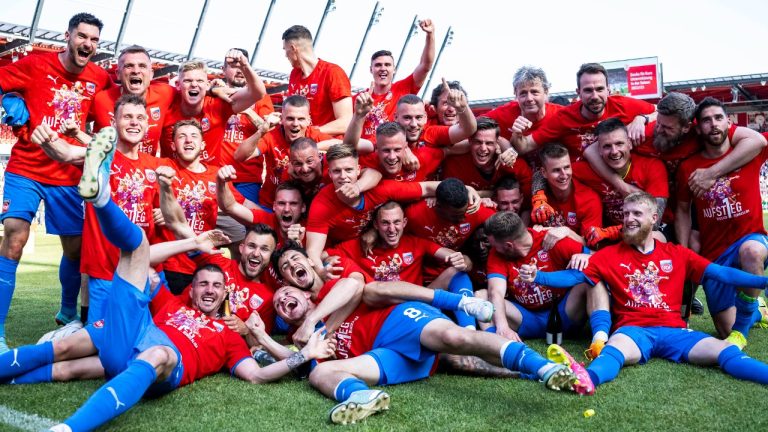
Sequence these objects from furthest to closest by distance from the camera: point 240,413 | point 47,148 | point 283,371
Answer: point 47,148 → point 283,371 → point 240,413

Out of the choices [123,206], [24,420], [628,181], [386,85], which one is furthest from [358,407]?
[386,85]

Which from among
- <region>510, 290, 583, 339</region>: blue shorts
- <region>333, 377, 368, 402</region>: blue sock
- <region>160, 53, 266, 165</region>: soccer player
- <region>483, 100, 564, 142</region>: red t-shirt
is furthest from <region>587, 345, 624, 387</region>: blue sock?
<region>160, 53, 266, 165</region>: soccer player

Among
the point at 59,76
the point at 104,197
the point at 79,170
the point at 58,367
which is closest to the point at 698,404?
the point at 104,197

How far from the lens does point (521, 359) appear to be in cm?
349

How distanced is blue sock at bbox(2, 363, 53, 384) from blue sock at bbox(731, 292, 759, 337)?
5.12 meters

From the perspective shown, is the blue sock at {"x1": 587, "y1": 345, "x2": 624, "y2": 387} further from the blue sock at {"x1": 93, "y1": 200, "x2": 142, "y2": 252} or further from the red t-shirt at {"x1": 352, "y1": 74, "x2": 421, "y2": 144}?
the red t-shirt at {"x1": 352, "y1": 74, "x2": 421, "y2": 144}

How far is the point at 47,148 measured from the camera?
178 inches

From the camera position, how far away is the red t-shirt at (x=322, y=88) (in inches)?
276

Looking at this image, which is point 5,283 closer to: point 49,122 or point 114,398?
point 49,122

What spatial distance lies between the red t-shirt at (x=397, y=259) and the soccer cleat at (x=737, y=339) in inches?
94.5

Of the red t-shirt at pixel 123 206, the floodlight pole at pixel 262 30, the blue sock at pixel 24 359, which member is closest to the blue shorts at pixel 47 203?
the red t-shirt at pixel 123 206

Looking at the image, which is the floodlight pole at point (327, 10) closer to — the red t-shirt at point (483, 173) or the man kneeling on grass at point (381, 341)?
the red t-shirt at point (483, 173)

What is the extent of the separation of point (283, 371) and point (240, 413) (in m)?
0.59

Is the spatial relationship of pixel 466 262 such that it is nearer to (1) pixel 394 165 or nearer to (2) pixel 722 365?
(1) pixel 394 165
